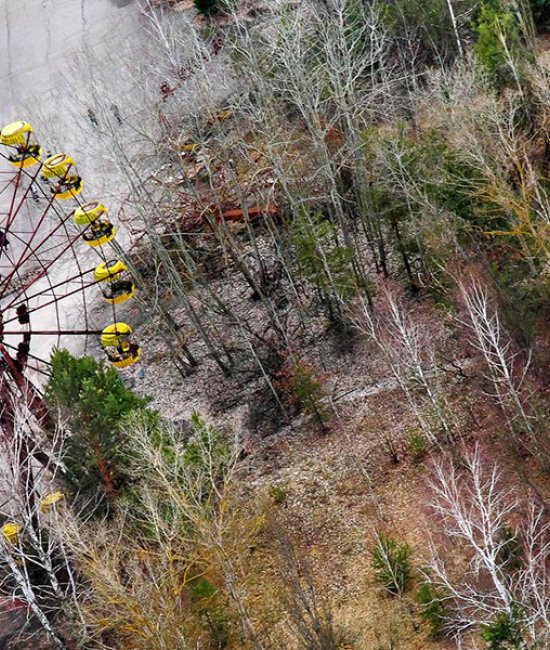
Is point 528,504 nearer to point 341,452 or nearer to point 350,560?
point 350,560

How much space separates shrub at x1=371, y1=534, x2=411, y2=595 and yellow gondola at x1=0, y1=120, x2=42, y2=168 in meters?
15.4

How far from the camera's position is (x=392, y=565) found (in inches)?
1180

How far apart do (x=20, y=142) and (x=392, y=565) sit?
1642cm

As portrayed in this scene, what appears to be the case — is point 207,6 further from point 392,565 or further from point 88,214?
point 392,565

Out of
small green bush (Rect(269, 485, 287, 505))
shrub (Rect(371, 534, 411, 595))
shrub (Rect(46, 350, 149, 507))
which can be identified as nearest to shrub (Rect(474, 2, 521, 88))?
small green bush (Rect(269, 485, 287, 505))

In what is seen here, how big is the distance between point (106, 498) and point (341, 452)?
352 inches

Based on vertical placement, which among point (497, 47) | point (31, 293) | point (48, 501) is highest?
point (497, 47)

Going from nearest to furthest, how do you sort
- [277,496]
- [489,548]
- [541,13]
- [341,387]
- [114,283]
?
[489,548]
[114,283]
[277,496]
[341,387]
[541,13]

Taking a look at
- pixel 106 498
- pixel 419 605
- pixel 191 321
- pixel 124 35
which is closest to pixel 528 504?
pixel 419 605

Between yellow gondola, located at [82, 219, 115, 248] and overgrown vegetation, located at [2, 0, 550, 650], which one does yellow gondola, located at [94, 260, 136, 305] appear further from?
overgrown vegetation, located at [2, 0, 550, 650]

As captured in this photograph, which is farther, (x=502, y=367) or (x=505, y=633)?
(x=502, y=367)

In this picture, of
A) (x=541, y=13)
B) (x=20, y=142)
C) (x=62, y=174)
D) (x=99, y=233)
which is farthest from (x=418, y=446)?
(x=541, y=13)

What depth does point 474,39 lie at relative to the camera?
4897 cm

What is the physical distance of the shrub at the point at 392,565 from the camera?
97.6 ft
